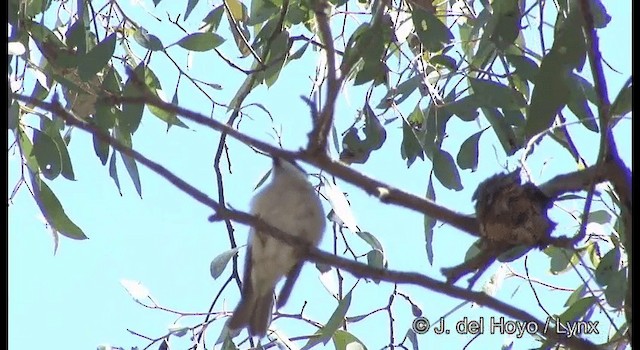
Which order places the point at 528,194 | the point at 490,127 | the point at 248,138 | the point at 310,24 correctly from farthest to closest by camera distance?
1. the point at 310,24
2. the point at 490,127
3. the point at 528,194
4. the point at 248,138

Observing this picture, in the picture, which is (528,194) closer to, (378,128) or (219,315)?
(378,128)

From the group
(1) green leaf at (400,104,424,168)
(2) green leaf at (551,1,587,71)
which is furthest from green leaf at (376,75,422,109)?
(2) green leaf at (551,1,587,71)

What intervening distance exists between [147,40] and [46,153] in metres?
0.32

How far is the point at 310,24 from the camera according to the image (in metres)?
2.46

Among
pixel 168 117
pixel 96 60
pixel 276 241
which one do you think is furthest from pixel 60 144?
pixel 276 241

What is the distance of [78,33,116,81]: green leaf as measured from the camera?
1.88 meters

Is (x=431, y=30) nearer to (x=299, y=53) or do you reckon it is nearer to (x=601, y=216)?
(x=299, y=53)

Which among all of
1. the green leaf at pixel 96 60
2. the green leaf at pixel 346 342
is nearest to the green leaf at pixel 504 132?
the green leaf at pixel 346 342

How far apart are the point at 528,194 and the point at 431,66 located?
3.24 feet

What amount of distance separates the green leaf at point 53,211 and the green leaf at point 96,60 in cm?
36

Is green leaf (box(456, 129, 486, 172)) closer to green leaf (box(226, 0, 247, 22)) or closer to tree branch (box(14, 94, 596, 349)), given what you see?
tree branch (box(14, 94, 596, 349))

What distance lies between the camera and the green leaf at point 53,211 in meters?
2.13
